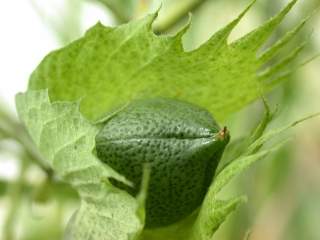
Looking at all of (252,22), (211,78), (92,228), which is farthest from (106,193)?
(252,22)

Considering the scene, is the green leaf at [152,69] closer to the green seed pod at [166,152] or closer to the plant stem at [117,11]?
the green seed pod at [166,152]

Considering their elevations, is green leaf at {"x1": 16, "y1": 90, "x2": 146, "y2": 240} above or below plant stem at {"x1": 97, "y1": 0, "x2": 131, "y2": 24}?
below

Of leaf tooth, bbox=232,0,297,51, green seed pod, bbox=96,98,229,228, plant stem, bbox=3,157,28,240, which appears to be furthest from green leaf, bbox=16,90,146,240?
plant stem, bbox=3,157,28,240

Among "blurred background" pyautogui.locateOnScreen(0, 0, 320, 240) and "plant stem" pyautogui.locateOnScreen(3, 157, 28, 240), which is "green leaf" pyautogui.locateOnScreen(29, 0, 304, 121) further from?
"plant stem" pyautogui.locateOnScreen(3, 157, 28, 240)

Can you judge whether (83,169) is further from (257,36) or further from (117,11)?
(117,11)

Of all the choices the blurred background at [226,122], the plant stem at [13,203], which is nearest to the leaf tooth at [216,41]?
the blurred background at [226,122]

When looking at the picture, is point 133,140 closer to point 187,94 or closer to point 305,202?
point 187,94
